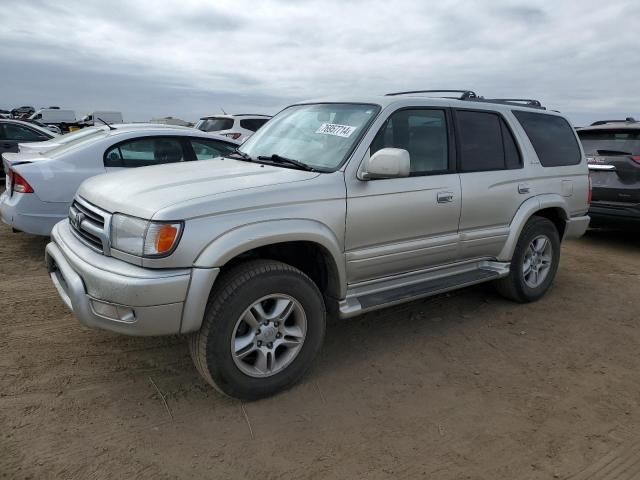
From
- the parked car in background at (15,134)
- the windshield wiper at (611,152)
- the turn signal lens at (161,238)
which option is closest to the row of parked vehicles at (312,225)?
the turn signal lens at (161,238)

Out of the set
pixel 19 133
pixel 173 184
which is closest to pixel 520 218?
pixel 173 184

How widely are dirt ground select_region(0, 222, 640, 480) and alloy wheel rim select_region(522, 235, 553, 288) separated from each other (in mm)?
427

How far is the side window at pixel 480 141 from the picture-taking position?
13.2 ft

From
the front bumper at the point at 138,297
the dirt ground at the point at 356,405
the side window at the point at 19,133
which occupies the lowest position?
the dirt ground at the point at 356,405

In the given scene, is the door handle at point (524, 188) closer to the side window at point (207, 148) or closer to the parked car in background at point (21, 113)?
the side window at point (207, 148)

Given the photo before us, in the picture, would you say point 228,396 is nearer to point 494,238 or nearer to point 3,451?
point 3,451

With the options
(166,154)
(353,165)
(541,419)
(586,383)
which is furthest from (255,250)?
(166,154)

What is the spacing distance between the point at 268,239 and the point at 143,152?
3608mm

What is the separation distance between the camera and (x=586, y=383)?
11.0ft

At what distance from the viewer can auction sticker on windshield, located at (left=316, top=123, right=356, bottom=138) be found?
3531 mm

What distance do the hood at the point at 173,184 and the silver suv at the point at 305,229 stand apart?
0.04ft

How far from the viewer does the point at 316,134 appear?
3680 mm

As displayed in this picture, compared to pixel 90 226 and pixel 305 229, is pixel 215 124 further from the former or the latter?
pixel 305 229

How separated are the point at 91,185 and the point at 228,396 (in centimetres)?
170
